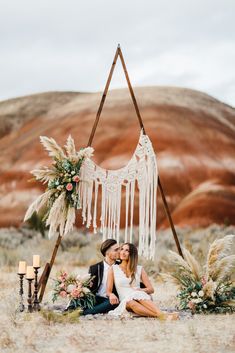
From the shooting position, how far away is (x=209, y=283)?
8.64m

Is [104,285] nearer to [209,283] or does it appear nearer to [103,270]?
[103,270]

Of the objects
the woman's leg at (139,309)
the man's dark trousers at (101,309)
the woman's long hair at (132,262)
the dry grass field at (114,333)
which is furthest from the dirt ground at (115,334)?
the woman's long hair at (132,262)

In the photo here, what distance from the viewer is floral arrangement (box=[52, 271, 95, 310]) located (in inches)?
335

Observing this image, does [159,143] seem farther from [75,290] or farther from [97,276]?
[75,290]

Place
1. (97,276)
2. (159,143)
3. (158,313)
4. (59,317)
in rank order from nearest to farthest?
(59,317) → (158,313) → (97,276) → (159,143)

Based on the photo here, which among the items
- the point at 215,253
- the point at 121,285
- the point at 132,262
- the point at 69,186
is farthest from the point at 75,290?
the point at 215,253

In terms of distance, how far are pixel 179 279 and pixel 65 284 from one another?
4.16ft

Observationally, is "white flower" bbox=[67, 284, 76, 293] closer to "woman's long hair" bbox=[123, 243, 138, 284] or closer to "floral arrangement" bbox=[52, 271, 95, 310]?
"floral arrangement" bbox=[52, 271, 95, 310]

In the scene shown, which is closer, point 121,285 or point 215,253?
point 121,285

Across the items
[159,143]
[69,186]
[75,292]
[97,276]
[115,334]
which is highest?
[159,143]

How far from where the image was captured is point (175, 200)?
61.4ft

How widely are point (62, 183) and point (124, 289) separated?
1345 mm

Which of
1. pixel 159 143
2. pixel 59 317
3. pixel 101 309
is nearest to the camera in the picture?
pixel 59 317

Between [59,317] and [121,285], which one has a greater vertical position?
[121,285]
